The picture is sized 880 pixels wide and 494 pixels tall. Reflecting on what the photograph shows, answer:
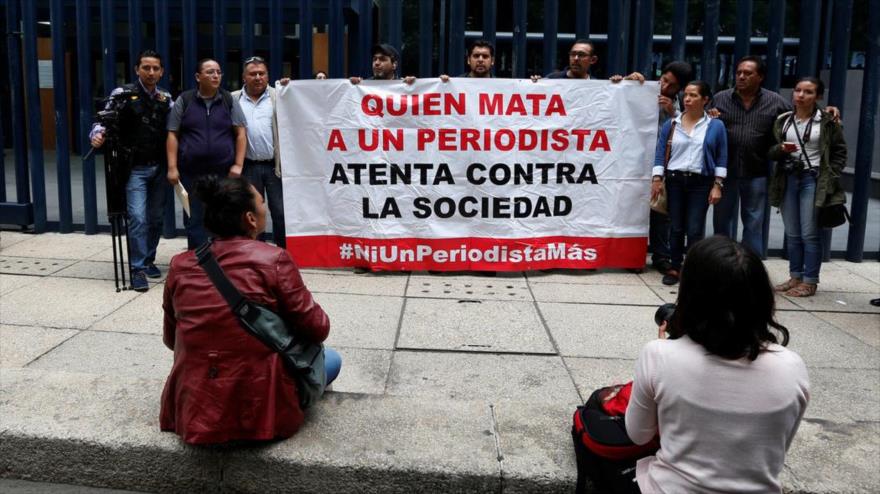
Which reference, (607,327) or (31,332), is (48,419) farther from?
(607,327)

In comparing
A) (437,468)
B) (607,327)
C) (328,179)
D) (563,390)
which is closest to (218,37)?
(328,179)

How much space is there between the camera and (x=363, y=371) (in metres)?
4.54

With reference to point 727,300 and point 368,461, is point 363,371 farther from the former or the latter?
point 727,300

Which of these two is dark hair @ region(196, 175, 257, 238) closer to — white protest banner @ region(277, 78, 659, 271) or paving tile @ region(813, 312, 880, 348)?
white protest banner @ region(277, 78, 659, 271)

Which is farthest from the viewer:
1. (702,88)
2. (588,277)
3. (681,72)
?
(588,277)

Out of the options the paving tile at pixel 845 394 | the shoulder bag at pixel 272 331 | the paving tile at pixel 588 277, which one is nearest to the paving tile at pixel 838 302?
the paving tile at pixel 588 277

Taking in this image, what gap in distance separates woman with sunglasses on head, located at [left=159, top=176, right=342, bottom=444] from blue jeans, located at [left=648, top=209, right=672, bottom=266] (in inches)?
181

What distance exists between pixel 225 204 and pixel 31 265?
183 inches

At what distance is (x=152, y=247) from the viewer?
643cm

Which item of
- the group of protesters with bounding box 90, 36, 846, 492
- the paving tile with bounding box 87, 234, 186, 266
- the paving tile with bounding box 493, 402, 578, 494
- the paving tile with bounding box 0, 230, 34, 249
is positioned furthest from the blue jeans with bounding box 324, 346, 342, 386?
the paving tile with bounding box 0, 230, 34, 249

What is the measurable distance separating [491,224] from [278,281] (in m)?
4.00

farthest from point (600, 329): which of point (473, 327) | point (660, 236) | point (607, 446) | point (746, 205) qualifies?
point (607, 446)

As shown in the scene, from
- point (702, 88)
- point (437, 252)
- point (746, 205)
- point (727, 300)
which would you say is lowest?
point (437, 252)

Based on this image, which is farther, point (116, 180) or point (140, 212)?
point (140, 212)
